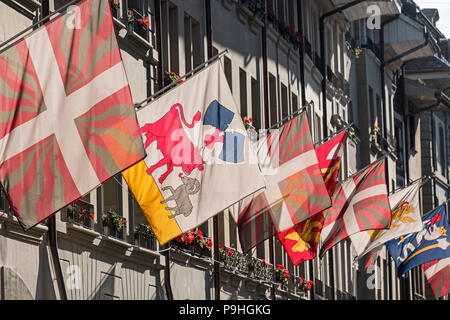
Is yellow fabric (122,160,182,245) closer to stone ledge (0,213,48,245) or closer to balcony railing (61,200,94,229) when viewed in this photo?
stone ledge (0,213,48,245)

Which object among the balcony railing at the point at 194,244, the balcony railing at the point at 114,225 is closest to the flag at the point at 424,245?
the balcony railing at the point at 194,244

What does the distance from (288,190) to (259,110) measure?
932cm

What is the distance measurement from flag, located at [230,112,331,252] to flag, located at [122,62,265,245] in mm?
4174

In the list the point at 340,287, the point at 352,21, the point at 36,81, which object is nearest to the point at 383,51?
the point at 352,21

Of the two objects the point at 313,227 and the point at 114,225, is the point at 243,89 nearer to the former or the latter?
the point at 313,227

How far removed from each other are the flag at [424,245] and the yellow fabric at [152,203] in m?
17.8

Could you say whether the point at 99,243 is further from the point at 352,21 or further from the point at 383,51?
the point at 383,51

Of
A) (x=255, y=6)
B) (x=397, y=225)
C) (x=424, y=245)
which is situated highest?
(x=255, y=6)

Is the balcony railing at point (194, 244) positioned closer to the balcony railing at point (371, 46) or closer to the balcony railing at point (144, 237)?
the balcony railing at point (144, 237)

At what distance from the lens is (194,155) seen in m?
19.6

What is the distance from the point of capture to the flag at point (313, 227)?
25438 mm

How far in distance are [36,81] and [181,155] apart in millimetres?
3647

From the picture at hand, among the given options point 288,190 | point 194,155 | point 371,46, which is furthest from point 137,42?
point 371,46

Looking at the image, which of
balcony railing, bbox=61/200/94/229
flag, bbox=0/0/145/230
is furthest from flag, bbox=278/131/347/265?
flag, bbox=0/0/145/230
